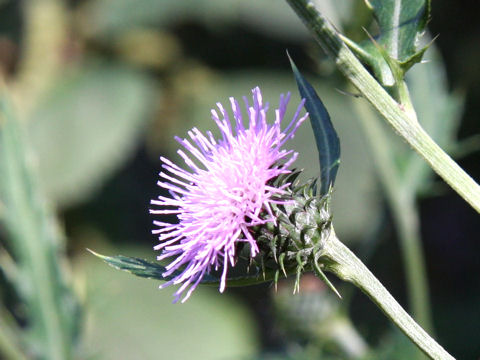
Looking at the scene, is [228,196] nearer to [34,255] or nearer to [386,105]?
[386,105]

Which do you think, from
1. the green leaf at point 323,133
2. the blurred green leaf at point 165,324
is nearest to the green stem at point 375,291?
the green leaf at point 323,133

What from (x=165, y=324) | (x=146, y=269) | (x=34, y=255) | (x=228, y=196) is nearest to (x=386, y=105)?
(x=228, y=196)

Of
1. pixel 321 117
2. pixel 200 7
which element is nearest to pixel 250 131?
pixel 321 117

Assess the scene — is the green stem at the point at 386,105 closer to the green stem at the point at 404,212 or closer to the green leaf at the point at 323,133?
the green leaf at the point at 323,133

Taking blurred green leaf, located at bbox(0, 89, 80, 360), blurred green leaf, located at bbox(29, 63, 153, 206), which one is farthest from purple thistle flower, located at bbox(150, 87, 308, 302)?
blurred green leaf, located at bbox(29, 63, 153, 206)

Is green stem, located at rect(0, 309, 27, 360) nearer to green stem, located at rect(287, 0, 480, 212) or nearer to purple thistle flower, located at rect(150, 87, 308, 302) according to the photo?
purple thistle flower, located at rect(150, 87, 308, 302)

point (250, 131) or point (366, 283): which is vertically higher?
point (250, 131)

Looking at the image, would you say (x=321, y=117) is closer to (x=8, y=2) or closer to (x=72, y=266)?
(x=72, y=266)
